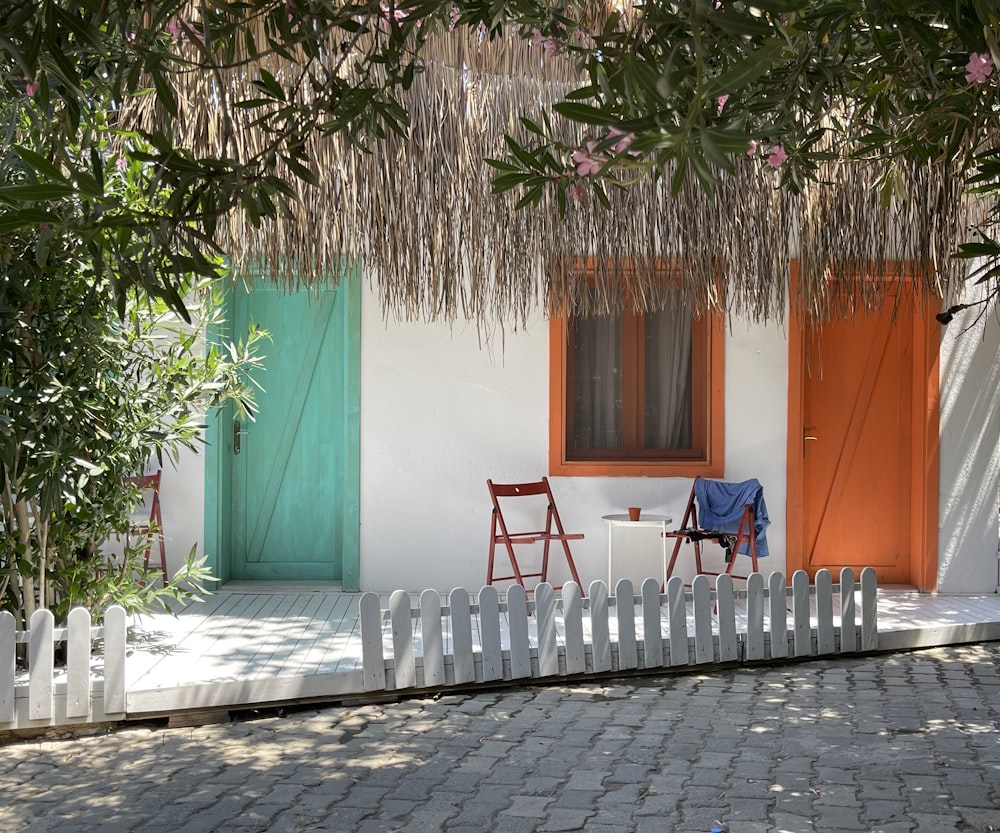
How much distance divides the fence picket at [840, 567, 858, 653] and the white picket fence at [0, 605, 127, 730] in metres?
3.40

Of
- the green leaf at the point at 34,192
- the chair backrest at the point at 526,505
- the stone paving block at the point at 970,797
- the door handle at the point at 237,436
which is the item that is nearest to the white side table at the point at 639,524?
the chair backrest at the point at 526,505

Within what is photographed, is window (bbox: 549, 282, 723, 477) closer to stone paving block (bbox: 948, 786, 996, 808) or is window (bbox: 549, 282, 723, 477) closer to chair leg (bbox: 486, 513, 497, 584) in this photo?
chair leg (bbox: 486, 513, 497, 584)

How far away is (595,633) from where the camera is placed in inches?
207

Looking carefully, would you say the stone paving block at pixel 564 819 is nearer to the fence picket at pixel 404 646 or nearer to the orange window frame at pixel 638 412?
the fence picket at pixel 404 646

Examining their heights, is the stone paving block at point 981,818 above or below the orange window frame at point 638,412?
below

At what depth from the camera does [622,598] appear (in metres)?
5.26

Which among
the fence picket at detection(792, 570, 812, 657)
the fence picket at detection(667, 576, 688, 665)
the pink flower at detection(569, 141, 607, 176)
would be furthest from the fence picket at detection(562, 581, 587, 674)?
the pink flower at detection(569, 141, 607, 176)

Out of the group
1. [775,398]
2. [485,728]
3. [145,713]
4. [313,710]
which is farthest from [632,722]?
[775,398]

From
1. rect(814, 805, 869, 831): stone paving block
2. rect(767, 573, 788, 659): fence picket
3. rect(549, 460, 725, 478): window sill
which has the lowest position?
rect(814, 805, 869, 831): stone paving block

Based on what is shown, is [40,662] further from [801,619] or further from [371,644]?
[801,619]

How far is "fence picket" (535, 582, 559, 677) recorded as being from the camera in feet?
16.6

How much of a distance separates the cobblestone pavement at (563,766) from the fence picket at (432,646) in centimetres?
14

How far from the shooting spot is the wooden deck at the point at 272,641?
185 inches

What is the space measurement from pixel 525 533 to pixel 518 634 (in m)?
1.83
